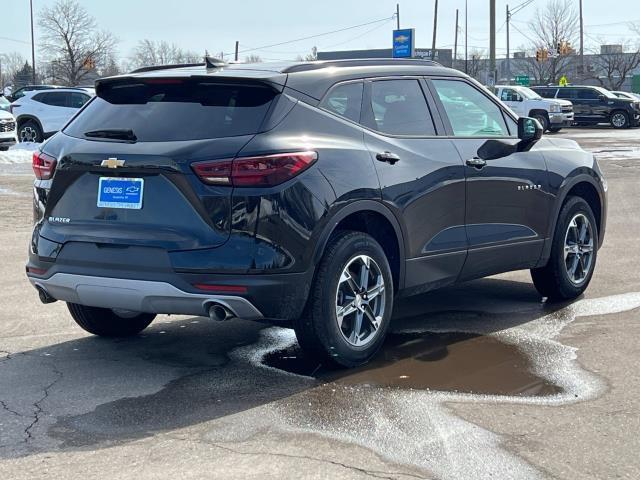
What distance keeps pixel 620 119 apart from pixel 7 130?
89.0 feet

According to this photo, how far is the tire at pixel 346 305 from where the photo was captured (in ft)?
17.0

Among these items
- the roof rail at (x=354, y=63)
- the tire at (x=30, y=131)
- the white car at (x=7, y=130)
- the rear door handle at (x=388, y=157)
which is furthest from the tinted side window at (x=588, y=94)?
the rear door handle at (x=388, y=157)

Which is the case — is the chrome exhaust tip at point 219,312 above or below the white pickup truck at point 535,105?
below

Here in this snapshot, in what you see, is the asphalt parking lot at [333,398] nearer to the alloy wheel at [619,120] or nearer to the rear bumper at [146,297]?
the rear bumper at [146,297]

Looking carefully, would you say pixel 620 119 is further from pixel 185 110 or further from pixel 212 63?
pixel 185 110

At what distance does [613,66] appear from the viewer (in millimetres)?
74250

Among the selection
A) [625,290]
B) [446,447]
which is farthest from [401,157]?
[625,290]

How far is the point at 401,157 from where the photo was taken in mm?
5699

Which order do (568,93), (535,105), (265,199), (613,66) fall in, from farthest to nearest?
(613,66), (568,93), (535,105), (265,199)

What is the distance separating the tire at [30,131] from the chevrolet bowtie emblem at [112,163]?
22986 mm

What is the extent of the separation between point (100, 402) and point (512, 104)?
36669mm

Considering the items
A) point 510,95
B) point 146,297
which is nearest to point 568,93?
point 510,95

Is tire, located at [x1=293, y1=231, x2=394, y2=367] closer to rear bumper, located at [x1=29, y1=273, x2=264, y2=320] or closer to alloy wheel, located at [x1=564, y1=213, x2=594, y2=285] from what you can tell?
rear bumper, located at [x1=29, y1=273, x2=264, y2=320]

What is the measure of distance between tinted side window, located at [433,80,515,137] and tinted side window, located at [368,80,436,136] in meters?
0.24
